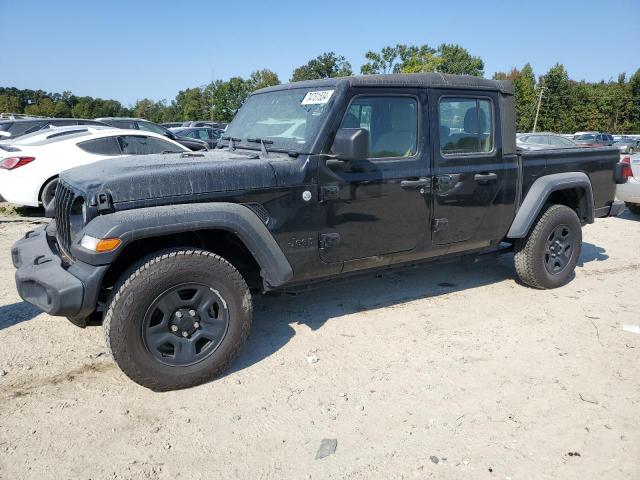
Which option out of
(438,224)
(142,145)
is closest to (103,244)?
(438,224)

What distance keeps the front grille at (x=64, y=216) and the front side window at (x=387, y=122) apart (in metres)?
1.94

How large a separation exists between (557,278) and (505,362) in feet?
6.07

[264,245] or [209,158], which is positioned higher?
[209,158]

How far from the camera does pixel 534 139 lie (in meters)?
13.5

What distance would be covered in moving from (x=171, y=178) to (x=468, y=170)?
242 centimetres

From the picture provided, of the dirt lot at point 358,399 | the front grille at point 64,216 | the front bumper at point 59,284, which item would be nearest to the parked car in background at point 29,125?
the dirt lot at point 358,399

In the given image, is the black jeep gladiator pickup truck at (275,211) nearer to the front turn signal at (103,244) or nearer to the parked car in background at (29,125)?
the front turn signal at (103,244)

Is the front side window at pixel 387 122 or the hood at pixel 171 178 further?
the front side window at pixel 387 122

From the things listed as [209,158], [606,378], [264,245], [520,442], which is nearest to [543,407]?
[520,442]

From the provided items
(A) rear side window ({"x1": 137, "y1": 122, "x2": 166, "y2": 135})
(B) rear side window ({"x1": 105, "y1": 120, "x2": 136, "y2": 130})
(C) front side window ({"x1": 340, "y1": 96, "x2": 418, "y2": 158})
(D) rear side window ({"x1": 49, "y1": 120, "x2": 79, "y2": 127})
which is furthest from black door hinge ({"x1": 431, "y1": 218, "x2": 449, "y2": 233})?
(B) rear side window ({"x1": 105, "y1": 120, "x2": 136, "y2": 130})

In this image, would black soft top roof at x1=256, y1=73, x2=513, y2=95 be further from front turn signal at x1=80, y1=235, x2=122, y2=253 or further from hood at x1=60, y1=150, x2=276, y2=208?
front turn signal at x1=80, y1=235, x2=122, y2=253

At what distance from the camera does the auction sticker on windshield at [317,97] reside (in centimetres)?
351

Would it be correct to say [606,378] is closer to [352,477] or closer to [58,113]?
[352,477]

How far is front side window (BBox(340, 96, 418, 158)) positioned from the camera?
3559 millimetres
